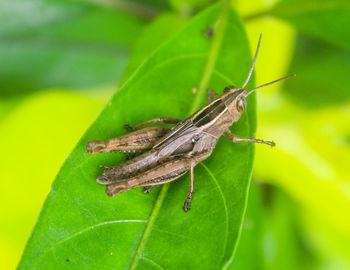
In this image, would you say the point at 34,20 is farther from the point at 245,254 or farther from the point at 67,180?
the point at 245,254

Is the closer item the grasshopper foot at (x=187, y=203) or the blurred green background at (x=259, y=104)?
the grasshopper foot at (x=187, y=203)

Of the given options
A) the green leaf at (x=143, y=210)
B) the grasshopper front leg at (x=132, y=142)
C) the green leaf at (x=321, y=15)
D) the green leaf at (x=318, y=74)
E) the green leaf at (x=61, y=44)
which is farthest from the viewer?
the green leaf at (x=61, y=44)

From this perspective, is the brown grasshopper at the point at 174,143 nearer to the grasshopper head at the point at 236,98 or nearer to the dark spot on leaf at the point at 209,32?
the grasshopper head at the point at 236,98

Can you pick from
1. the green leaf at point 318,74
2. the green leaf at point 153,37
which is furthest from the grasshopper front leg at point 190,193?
the green leaf at point 318,74

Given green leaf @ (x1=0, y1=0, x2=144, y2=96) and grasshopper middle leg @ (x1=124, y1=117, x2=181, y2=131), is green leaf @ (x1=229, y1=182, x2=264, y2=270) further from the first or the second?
green leaf @ (x1=0, y1=0, x2=144, y2=96)

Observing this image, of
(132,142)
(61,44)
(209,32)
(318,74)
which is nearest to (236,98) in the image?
(209,32)

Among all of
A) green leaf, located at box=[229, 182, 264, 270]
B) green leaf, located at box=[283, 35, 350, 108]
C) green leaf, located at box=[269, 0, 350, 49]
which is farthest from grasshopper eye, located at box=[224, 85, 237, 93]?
green leaf, located at box=[283, 35, 350, 108]

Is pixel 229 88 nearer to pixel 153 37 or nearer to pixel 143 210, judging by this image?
pixel 153 37
